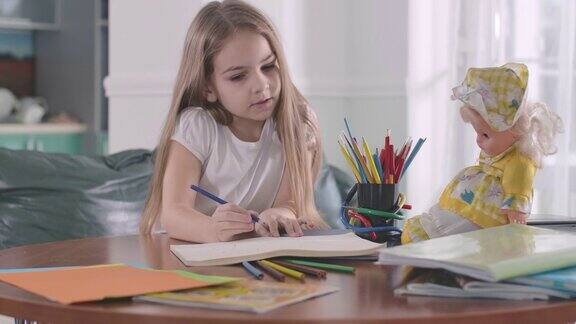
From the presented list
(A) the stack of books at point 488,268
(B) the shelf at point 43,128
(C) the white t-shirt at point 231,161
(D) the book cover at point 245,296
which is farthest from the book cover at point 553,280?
(B) the shelf at point 43,128

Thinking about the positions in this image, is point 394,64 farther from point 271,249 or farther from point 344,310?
point 344,310

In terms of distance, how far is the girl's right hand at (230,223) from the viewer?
5.22 ft

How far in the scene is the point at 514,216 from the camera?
1.44 metres

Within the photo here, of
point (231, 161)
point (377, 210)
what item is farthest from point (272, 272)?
point (231, 161)

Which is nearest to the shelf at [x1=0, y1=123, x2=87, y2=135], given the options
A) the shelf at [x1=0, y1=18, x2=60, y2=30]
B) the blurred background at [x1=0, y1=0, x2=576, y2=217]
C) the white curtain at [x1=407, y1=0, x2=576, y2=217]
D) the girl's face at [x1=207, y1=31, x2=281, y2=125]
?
the shelf at [x1=0, y1=18, x2=60, y2=30]

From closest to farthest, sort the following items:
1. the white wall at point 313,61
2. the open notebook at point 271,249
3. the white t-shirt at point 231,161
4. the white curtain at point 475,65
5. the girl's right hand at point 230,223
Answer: the open notebook at point 271,249 < the girl's right hand at point 230,223 < the white t-shirt at point 231,161 < the white curtain at point 475,65 < the white wall at point 313,61

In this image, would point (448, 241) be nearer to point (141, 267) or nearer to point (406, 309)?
point (406, 309)

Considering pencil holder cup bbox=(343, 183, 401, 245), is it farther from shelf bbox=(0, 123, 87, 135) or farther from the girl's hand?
shelf bbox=(0, 123, 87, 135)

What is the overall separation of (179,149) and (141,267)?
65 cm

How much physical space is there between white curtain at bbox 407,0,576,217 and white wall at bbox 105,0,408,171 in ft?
0.34

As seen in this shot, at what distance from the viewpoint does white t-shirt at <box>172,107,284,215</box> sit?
6.60ft

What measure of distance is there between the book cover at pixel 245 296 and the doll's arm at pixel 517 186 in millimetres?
360

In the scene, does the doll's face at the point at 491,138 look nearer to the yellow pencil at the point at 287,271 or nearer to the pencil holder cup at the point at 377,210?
the pencil holder cup at the point at 377,210

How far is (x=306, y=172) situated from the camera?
2074mm
